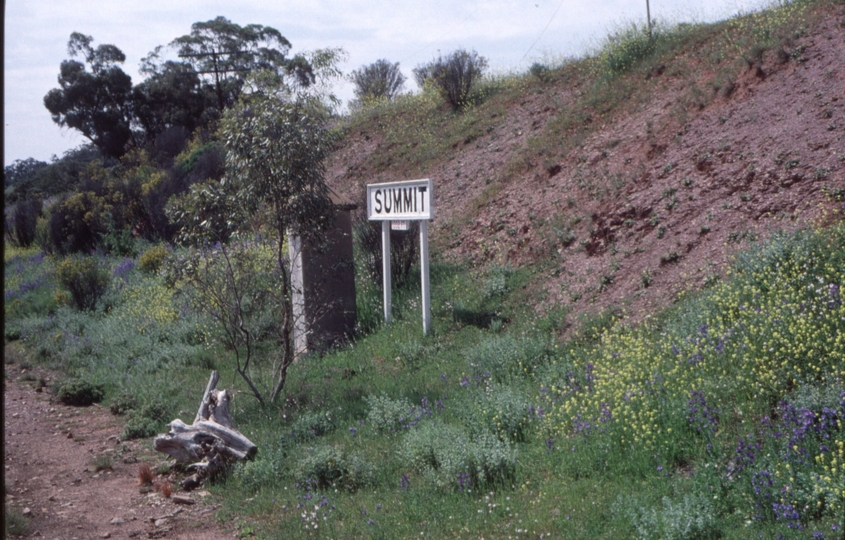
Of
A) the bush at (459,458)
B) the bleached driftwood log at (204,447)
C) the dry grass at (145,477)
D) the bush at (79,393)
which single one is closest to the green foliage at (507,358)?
the bush at (459,458)

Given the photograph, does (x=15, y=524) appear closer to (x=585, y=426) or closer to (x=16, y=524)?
(x=16, y=524)

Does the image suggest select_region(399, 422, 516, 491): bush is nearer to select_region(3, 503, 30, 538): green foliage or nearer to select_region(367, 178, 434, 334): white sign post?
select_region(3, 503, 30, 538): green foliage

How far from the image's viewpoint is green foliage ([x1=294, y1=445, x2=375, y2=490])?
17.8ft

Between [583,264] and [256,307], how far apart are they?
4.15m

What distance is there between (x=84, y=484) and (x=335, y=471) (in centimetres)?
231

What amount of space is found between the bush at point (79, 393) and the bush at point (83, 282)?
560 centimetres

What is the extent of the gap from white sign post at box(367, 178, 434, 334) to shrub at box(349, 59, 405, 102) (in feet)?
75.4

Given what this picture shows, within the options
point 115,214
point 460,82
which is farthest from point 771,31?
point 115,214

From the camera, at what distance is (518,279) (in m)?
9.83

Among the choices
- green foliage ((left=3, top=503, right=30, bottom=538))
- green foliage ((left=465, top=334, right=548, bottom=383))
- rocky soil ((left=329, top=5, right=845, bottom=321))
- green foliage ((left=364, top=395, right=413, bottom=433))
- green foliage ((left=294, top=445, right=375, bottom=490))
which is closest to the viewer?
green foliage ((left=3, top=503, right=30, bottom=538))

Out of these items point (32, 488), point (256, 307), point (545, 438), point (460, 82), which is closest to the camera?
point (545, 438)

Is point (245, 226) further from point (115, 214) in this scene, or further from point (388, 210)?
point (115, 214)

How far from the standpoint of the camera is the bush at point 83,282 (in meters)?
14.2

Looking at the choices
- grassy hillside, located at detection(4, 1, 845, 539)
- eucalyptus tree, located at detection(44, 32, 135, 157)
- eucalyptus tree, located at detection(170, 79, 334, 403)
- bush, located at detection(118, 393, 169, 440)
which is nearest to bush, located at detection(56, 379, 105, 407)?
grassy hillside, located at detection(4, 1, 845, 539)
